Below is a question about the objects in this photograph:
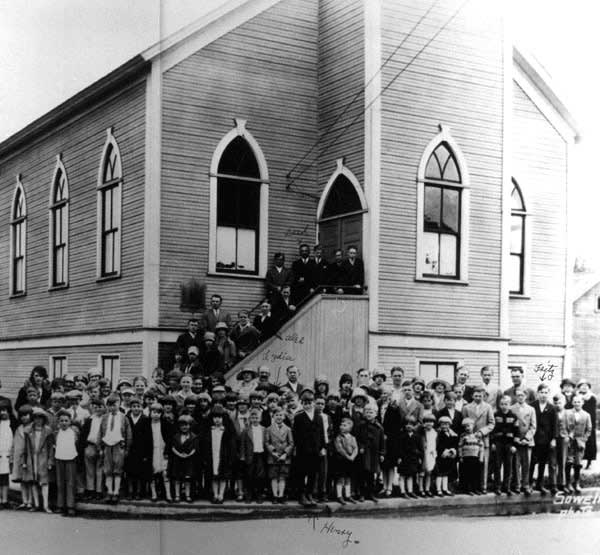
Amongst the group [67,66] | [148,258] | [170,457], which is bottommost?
[170,457]

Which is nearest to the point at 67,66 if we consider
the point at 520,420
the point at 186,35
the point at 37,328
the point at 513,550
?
the point at 186,35

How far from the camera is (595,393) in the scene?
8750 millimetres

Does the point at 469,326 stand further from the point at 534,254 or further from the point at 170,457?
the point at 170,457

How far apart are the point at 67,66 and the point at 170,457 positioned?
395cm

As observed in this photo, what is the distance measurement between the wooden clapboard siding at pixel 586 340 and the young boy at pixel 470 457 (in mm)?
1252

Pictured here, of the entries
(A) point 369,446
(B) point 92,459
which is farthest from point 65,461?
(A) point 369,446

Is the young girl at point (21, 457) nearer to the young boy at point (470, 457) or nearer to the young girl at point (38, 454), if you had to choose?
the young girl at point (38, 454)

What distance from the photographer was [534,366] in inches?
347

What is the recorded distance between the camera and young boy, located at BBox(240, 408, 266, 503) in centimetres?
824

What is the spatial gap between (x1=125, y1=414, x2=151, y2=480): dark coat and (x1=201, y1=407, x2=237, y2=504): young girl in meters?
0.54

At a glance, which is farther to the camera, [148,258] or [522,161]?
[522,161]

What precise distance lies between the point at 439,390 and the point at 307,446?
147cm

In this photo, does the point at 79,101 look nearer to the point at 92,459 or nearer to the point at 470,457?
the point at 92,459
